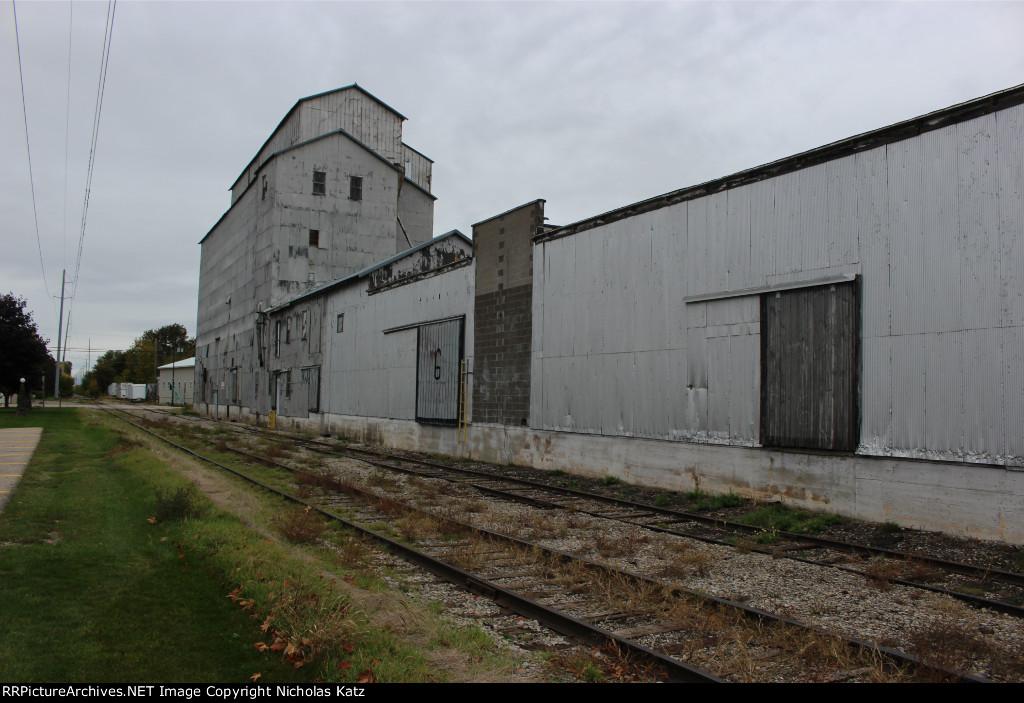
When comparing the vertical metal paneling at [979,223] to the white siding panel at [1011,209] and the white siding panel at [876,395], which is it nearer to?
the white siding panel at [1011,209]

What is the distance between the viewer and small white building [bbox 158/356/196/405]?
90.9 meters

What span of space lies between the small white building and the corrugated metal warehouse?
266 ft

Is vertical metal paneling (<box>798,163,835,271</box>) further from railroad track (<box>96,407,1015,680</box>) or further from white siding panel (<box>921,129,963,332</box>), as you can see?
railroad track (<box>96,407,1015,680</box>)

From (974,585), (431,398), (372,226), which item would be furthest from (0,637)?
(372,226)

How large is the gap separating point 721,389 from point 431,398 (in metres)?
12.1

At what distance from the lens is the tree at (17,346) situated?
3950 centimetres

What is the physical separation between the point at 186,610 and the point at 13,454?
1539cm

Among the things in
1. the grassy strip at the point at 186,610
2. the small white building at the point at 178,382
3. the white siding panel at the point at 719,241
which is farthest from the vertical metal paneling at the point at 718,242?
the small white building at the point at 178,382

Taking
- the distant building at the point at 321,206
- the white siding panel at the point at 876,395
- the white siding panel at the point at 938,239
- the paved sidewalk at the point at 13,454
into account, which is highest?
the distant building at the point at 321,206

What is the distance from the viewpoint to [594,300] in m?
15.9

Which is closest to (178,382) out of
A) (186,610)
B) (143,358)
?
(143,358)

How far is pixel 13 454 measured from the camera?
672 inches

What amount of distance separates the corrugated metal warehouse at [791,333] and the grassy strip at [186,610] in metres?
7.32
